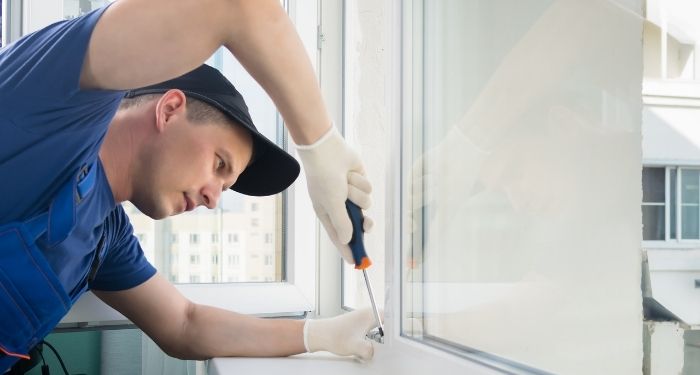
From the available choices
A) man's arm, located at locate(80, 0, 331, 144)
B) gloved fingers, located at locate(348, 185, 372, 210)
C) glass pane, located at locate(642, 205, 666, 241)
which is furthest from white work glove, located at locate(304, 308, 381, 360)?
glass pane, located at locate(642, 205, 666, 241)

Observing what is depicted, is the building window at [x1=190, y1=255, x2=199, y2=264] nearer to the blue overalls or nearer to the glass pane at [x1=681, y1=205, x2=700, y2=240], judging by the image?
the blue overalls

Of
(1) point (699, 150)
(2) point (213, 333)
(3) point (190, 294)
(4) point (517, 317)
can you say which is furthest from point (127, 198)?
(1) point (699, 150)

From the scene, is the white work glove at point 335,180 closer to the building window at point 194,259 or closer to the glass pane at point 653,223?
the glass pane at point 653,223

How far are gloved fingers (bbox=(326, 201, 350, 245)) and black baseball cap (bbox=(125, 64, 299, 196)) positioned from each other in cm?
20

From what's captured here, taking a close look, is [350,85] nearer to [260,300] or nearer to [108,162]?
[260,300]

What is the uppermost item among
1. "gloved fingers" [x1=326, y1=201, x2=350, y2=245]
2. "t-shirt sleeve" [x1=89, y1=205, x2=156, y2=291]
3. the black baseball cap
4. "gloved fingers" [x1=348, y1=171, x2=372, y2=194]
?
the black baseball cap

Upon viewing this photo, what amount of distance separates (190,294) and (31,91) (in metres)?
1.01

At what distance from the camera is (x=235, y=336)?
129cm

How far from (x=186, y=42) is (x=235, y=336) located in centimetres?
72

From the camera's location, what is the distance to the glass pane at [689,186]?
0.54 meters

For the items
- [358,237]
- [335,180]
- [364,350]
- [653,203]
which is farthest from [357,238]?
[653,203]

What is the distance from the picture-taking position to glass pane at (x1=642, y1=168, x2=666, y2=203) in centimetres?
59

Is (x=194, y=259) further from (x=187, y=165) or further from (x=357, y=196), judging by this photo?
(x=357, y=196)

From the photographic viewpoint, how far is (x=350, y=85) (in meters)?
1.80
